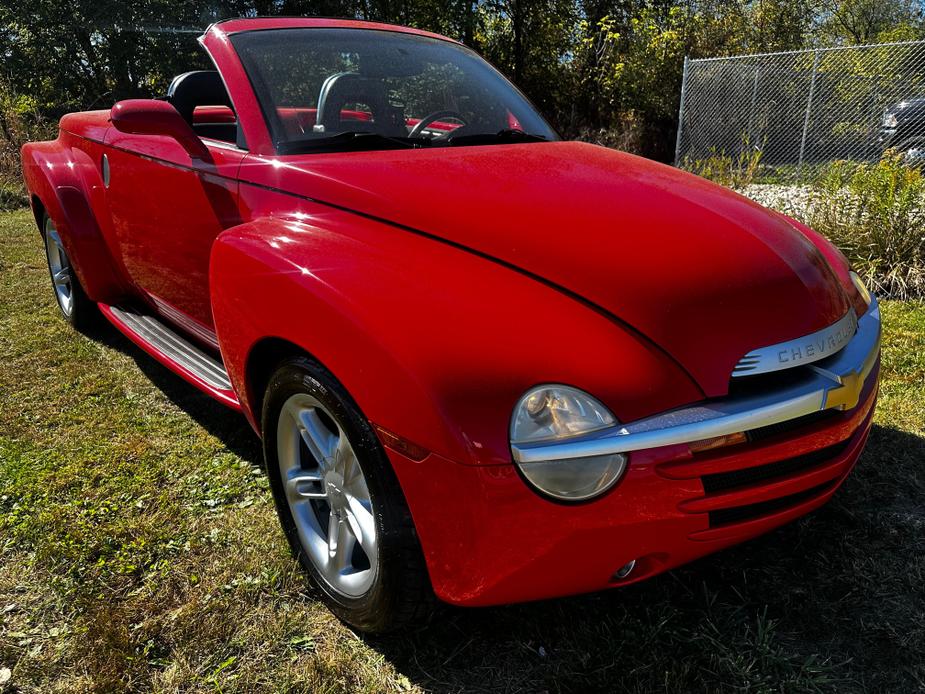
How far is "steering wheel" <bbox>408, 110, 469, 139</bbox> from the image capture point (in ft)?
8.80

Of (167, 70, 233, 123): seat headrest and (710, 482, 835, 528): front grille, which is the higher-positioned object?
(167, 70, 233, 123): seat headrest

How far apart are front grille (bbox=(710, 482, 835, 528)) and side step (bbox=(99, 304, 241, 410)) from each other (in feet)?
5.18

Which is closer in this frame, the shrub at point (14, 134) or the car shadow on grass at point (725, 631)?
the car shadow on grass at point (725, 631)

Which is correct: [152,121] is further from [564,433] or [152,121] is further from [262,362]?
[564,433]

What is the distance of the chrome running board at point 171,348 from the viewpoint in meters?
2.75

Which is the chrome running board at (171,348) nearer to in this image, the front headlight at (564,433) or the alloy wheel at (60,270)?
the alloy wheel at (60,270)

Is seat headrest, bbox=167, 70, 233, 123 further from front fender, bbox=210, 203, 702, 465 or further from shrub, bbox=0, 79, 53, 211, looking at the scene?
shrub, bbox=0, 79, 53, 211

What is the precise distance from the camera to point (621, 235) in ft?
6.40

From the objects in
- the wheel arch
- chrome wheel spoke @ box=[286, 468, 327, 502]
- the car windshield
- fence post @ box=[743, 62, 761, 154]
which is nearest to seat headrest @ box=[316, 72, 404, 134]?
the car windshield

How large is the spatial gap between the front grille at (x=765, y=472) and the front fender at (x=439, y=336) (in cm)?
20

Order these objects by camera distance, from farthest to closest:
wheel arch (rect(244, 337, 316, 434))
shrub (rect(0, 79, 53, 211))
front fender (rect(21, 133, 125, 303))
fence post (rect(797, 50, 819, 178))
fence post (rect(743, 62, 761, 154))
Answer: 1. fence post (rect(743, 62, 761, 154))
2. fence post (rect(797, 50, 819, 178))
3. shrub (rect(0, 79, 53, 211))
4. front fender (rect(21, 133, 125, 303))
5. wheel arch (rect(244, 337, 316, 434))

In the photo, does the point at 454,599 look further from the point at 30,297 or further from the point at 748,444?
the point at 30,297

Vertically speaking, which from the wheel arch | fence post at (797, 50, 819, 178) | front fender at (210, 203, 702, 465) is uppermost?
front fender at (210, 203, 702, 465)

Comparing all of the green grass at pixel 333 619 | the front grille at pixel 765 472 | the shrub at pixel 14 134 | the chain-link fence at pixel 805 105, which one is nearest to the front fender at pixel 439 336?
the front grille at pixel 765 472
